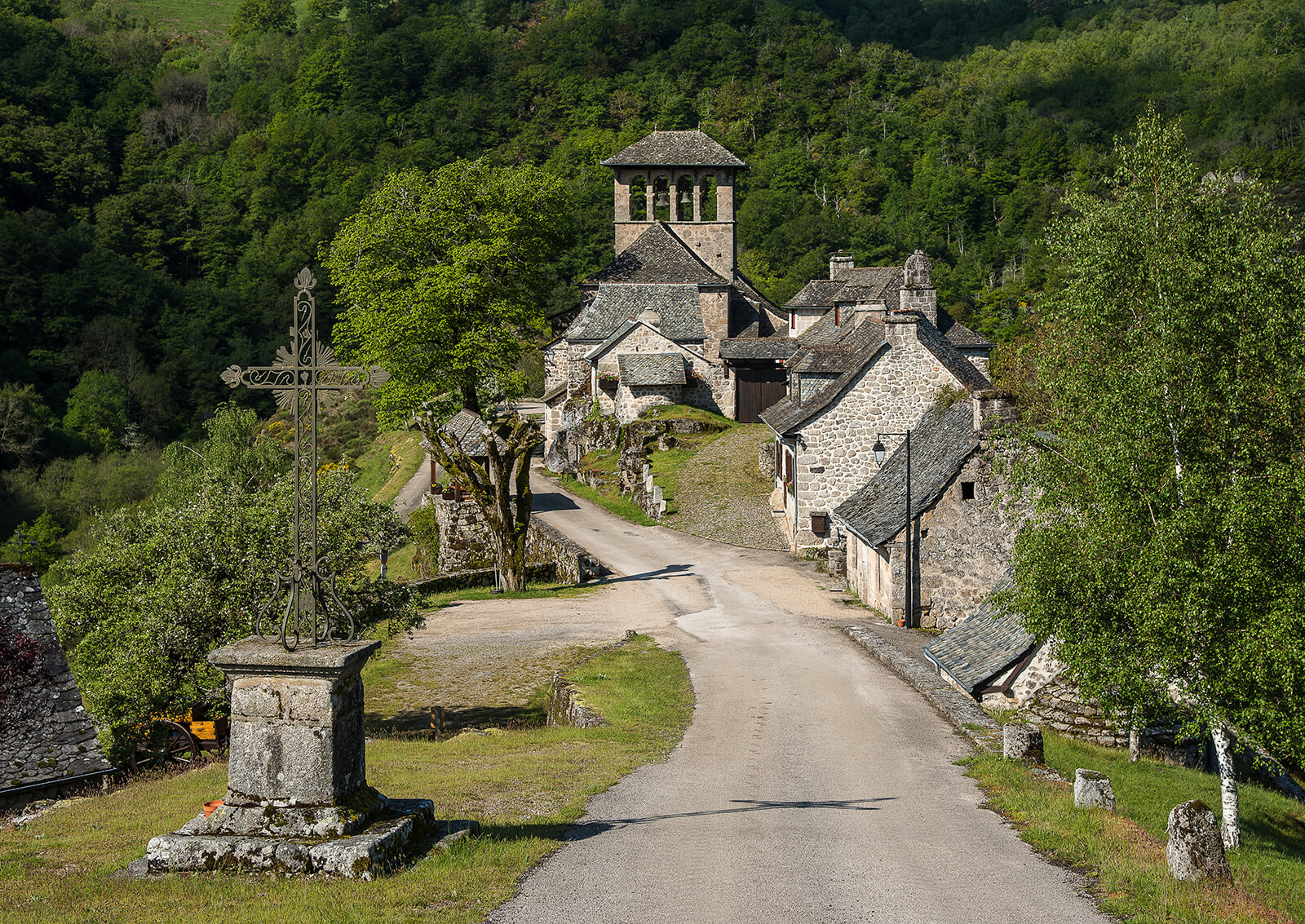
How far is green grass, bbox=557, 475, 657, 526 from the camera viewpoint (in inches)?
1673

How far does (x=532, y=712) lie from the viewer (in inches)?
779

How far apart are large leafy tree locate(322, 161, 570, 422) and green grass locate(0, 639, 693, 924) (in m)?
27.4

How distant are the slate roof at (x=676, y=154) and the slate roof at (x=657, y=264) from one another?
4.20m

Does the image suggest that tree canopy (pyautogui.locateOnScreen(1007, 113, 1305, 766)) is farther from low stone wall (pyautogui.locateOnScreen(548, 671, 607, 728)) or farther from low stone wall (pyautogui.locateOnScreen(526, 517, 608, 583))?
low stone wall (pyautogui.locateOnScreen(526, 517, 608, 583))

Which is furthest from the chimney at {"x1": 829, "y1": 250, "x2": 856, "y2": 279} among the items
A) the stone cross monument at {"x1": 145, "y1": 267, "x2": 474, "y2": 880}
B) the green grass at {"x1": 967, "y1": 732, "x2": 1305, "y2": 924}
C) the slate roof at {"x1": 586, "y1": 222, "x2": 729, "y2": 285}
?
the stone cross monument at {"x1": 145, "y1": 267, "x2": 474, "y2": 880}

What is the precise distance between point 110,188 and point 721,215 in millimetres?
79148

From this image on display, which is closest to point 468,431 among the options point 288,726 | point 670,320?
point 670,320

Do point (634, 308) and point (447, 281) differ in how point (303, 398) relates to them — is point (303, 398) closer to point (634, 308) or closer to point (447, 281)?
point (447, 281)

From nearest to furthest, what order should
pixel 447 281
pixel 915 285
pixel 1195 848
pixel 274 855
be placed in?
1. pixel 274 855
2. pixel 1195 848
3. pixel 915 285
4. pixel 447 281

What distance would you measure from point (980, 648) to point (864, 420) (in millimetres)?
16312

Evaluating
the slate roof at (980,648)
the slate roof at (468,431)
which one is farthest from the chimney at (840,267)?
the slate roof at (980,648)

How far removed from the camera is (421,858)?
8.30m

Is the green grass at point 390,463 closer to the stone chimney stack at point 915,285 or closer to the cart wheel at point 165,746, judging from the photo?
the stone chimney stack at point 915,285

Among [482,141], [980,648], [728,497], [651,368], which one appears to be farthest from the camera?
[482,141]
